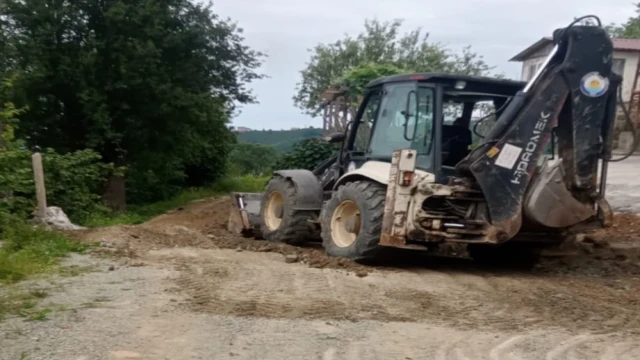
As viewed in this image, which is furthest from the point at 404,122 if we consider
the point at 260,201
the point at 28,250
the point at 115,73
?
the point at 115,73

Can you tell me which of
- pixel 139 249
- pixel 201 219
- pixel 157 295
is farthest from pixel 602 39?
pixel 201 219

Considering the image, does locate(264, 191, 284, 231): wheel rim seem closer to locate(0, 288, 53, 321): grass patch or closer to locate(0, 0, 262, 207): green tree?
locate(0, 288, 53, 321): grass patch

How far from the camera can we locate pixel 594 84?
305 inches

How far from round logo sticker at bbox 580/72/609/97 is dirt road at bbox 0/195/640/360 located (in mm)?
1869

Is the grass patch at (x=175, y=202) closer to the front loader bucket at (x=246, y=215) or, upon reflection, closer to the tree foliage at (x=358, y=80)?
the front loader bucket at (x=246, y=215)

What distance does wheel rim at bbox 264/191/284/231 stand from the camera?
10.8 meters

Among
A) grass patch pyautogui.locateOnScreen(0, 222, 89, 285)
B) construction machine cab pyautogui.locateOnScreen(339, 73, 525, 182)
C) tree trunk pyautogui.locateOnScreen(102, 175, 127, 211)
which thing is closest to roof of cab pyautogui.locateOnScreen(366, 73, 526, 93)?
construction machine cab pyautogui.locateOnScreen(339, 73, 525, 182)

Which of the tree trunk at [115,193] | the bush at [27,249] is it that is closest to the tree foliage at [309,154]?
the tree trunk at [115,193]

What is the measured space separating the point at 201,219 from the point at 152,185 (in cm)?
1260

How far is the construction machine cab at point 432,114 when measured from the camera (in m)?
8.30

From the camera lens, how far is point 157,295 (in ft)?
21.0

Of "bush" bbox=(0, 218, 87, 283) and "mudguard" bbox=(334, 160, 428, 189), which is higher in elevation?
"mudguard" bbox=(334, 160, 428, 189)

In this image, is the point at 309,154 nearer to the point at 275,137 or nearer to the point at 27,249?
the point at 27,249

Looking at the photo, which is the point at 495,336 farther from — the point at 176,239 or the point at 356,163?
the point at 176,239
